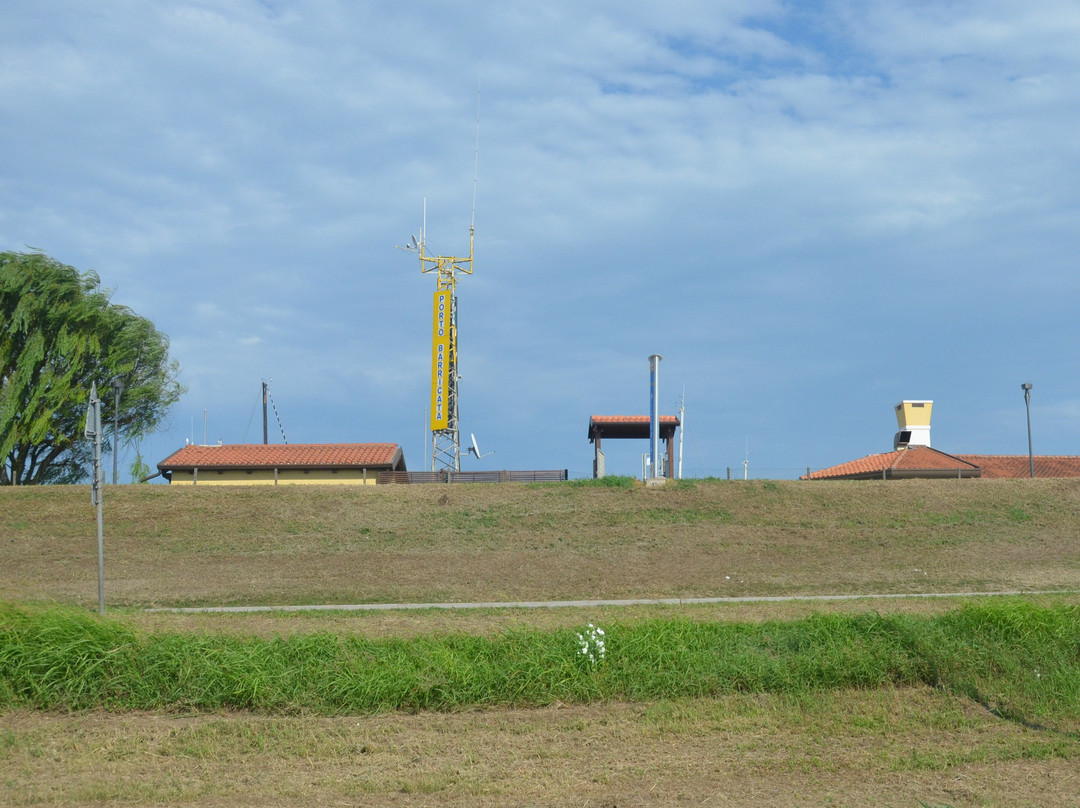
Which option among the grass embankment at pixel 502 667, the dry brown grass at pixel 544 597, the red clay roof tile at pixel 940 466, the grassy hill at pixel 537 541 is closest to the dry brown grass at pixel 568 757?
the dry brown grass at pixel 544 597

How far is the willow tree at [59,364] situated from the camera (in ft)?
130

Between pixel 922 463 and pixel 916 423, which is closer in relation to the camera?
pixel 922 463

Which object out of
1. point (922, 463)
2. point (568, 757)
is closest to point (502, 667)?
point (568, 757)

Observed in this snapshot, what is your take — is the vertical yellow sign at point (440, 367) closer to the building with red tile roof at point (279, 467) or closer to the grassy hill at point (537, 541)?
the building with red tile roof at point (279, 467)

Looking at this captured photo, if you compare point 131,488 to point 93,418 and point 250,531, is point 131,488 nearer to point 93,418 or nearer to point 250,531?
point 250,531

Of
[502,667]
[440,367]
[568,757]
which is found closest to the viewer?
[568,757]

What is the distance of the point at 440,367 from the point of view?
45.6 m

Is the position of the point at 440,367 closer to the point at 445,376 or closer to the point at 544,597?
the point at 445,376

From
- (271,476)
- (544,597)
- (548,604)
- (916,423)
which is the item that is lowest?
(544,597)

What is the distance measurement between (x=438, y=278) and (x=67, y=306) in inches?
697

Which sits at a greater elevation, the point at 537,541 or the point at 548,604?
the point at 537,541

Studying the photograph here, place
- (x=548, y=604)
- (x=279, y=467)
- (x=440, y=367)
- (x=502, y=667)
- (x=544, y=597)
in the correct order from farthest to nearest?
1. (x=440, y=367)
2. (x=279, y=467)
3. (x=544, y=597)
4. (x=548, y=604)
5. (x=502, y=667)

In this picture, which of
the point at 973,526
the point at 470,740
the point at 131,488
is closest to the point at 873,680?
the point at 470,740

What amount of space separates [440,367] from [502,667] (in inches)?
1438
